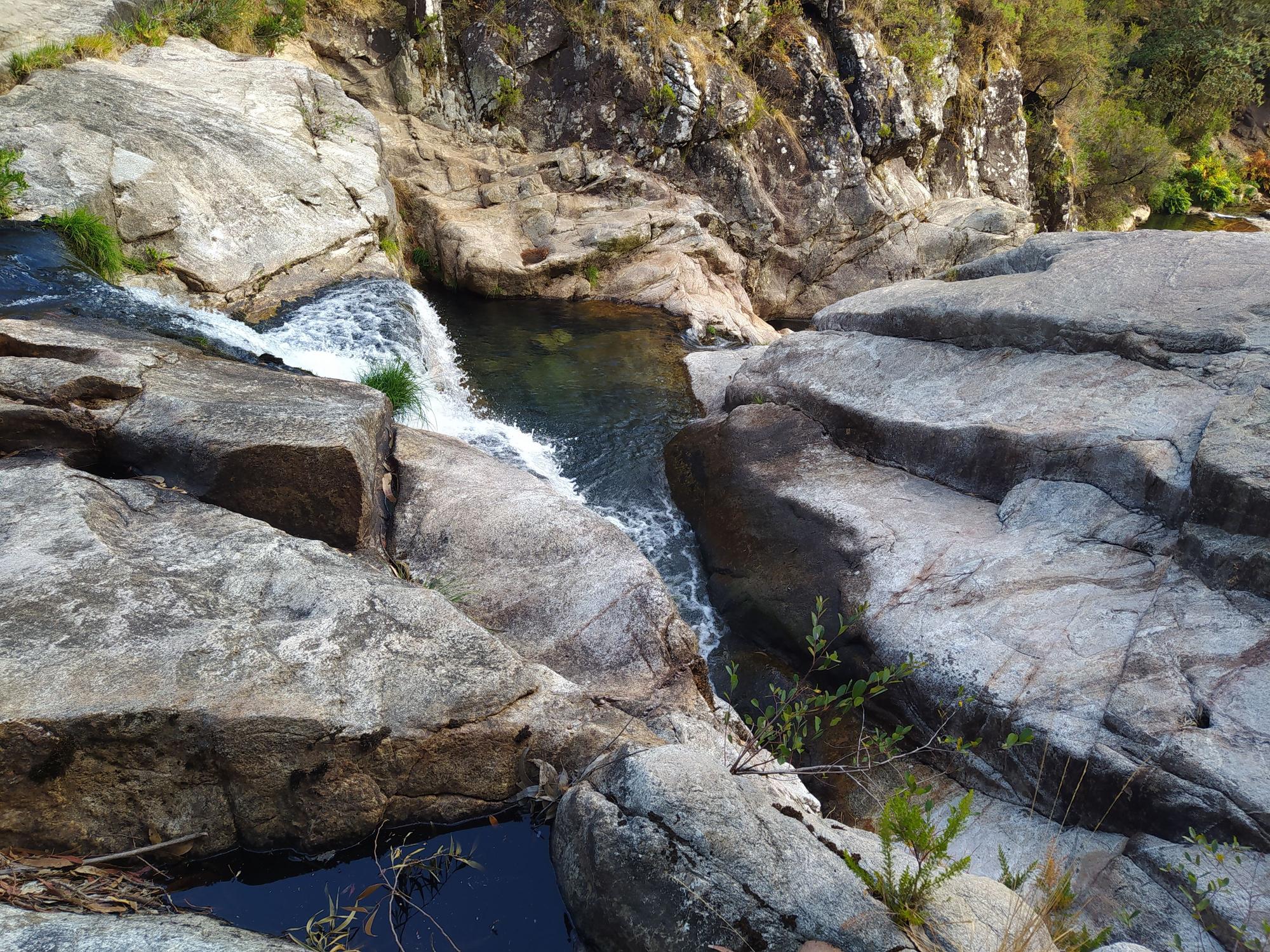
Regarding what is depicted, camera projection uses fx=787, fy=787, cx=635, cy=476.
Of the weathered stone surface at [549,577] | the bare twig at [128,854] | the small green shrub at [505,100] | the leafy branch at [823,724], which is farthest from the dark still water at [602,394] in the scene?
the small green shrub at [505,100]

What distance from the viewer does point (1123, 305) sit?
23.2 feet

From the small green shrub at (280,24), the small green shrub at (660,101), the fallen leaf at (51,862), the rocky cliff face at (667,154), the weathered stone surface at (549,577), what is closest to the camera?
the fallen leaf at (51,862)

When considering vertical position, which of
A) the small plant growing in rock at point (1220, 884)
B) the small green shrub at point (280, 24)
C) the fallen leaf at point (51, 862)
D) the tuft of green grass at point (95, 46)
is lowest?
the small plant growing in rock at point (1220, 884)

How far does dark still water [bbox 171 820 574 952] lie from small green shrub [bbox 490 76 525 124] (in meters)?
16.3

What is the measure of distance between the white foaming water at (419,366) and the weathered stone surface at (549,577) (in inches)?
49.6

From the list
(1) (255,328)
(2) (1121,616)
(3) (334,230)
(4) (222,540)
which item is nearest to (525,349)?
(3) (334,230)

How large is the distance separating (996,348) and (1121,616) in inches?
134

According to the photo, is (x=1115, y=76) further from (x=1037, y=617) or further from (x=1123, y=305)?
(x=1037, y=617)

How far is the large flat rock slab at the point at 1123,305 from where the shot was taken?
6.36 metres

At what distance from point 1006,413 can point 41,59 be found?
39.7ft

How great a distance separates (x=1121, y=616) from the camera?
4.92 m

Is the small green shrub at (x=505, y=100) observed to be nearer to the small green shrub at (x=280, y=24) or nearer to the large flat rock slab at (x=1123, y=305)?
the small green shrub at (x=280, y=24)

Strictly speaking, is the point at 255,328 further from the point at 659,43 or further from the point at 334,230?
the point at 659,43

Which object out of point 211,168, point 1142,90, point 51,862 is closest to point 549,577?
point 51,862
